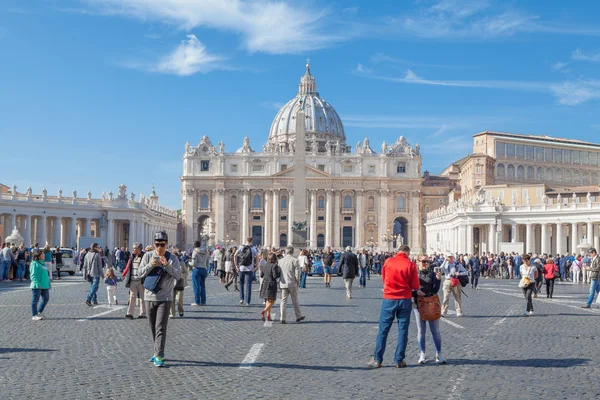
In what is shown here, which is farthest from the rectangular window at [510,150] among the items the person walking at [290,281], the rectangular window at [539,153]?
the person walking at [290,281]

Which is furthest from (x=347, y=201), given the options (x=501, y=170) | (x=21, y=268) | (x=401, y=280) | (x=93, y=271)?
(x=401, y=280)

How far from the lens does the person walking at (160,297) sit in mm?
8945

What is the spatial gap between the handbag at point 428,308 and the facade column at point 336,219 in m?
88.5

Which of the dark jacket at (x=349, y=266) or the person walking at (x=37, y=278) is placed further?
the dark jacket at (x=349, y=266)

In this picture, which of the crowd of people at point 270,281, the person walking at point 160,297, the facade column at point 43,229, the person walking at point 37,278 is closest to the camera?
the person walking at point 160,297

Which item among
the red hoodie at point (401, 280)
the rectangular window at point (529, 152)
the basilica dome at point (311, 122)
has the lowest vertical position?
the red hoodie at point (401, 280)

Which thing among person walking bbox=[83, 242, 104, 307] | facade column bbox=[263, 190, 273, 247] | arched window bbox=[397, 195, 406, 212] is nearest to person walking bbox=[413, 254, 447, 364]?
person walking bbox=[83, 242, 104, 307]

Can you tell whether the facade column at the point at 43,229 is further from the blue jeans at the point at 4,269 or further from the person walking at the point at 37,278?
the person walking at the point at 37,278

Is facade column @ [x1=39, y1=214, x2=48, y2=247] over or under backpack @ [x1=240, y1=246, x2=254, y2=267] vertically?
over

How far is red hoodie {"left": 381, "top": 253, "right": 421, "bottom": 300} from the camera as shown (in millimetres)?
9297

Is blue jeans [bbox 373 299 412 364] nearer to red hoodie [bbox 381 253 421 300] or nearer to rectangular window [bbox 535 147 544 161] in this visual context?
red hoodie [bbox 381 253 421 300]

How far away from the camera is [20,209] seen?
56.9 metres

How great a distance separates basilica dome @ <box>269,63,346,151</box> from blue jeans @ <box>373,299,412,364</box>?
110558mm

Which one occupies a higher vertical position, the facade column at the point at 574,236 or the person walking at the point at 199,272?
the facade column at the point at 574,236
